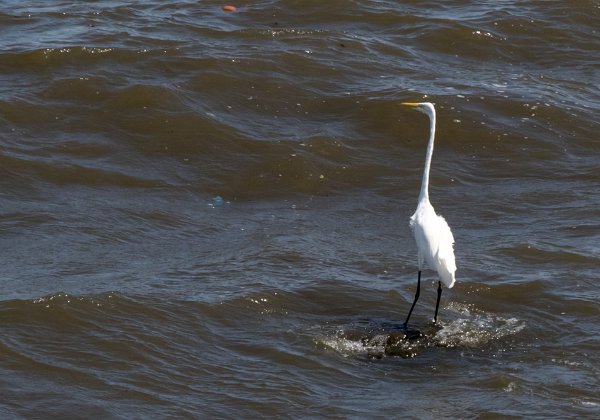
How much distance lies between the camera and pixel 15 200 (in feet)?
29.9

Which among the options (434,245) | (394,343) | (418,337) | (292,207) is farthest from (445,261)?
(292,207)

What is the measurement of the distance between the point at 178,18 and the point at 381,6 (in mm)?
2481

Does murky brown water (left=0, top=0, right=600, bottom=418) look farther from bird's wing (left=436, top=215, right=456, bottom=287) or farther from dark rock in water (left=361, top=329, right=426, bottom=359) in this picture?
bird's wing (left=436, top=215, right=456, bottom=287)

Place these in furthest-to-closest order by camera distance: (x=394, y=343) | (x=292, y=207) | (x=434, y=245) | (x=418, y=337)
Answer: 1. (x=292, y=207)
2. (x=434, y=245)
3. (x=418, y=337)
4. (x=394, y=343)

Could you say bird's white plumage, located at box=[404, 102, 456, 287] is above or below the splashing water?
above

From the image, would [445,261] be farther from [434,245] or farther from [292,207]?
[292,207]

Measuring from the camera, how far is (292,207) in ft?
30.8

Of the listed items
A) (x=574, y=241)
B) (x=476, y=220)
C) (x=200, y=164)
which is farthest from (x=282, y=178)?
(x=574, y=241)

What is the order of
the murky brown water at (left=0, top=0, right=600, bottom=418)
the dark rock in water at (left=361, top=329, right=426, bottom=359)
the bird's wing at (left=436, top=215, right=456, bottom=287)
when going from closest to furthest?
1. the murky brown water at (left=0, top=0, right=600, bottom=418)
2. the dark rock in water at (left=361, top=329, right=426, bottom=359)
3. the bird's wing at (left=436, top=215, right=456, bottom=287)

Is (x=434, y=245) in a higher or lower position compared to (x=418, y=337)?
higher

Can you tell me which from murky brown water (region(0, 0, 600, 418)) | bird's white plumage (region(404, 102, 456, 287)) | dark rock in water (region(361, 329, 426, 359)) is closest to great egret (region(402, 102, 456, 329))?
bird's white plumage (region(404, 102, 456, 287))

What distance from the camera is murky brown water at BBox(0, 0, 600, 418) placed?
6660mm

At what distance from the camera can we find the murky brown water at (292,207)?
666 centimetres

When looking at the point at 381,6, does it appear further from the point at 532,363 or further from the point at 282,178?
the point at 532,363
